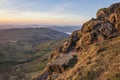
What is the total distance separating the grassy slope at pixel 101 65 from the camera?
40975 millimetres

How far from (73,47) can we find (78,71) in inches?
1053

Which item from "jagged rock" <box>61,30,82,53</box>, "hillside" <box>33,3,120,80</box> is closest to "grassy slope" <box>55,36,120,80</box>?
"hillside" <box>33,3,120,80</box>

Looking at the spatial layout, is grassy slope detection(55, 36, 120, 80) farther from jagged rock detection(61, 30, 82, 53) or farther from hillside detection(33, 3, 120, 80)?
jagged rock detection(61, 30, 82, 53)

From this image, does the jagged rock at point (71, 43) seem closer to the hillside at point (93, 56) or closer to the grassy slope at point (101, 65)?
the hillside at point (93, 56)

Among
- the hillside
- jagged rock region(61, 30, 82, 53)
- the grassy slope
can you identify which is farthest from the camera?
jagged rock region(61, 30, 82, 53)

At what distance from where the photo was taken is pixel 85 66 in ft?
160

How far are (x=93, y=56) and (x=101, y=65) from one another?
803 centimetres

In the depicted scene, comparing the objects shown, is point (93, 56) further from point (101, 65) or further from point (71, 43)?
point (71, 43)

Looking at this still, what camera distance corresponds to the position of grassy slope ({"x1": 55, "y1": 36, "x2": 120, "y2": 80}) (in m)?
41.0

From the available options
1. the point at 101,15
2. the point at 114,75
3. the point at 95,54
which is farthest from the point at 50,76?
the point at 101,15

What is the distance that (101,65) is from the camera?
45594 millimetres

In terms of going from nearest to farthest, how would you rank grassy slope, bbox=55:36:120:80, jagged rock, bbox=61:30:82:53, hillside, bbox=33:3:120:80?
grassy slope, bbox=55:36:120:80, hillside, bbox=33:3:120:80, jagged rock, bbox=61:30:82:53

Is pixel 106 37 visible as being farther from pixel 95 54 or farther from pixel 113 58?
pixel 113 58

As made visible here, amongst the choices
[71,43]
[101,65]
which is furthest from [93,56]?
[71,43]
